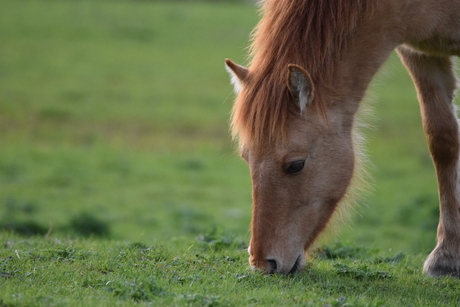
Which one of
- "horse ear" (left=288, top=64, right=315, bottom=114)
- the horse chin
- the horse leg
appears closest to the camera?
"horse ear" (left=288, top=64, right=315, bottom=114)

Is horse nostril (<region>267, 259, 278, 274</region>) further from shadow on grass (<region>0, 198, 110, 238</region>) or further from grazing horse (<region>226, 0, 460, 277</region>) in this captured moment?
shadow on grass (<region>0, 198, 110, 238</region>)

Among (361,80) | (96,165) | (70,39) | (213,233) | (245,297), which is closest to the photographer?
(245,297)

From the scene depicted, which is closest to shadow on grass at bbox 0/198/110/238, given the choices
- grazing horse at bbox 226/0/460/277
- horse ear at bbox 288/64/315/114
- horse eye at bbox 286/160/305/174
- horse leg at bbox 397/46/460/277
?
grazing horse at bbox 226/0/460/277

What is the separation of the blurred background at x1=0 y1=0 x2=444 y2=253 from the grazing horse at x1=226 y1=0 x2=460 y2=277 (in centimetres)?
40

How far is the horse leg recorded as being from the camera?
5688 millimetres

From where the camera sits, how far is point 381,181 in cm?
1573

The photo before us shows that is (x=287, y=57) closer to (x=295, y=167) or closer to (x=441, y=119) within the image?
(x=295, y=167)

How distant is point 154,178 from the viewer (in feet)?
49.4

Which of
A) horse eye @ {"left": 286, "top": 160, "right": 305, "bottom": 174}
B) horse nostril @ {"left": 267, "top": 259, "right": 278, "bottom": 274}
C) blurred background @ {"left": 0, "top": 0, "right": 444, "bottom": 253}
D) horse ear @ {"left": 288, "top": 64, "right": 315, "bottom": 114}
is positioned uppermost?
horse ear @ {"left": 288, "top": 64, "right": 315, "bottom": 114}

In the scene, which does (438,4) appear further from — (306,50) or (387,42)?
(306,50)

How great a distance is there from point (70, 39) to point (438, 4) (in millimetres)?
23673

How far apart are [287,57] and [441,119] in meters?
2.05

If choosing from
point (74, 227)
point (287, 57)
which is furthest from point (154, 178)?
point (287, 57)

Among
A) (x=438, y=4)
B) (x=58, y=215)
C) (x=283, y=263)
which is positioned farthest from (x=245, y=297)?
(x=58, y=215)
